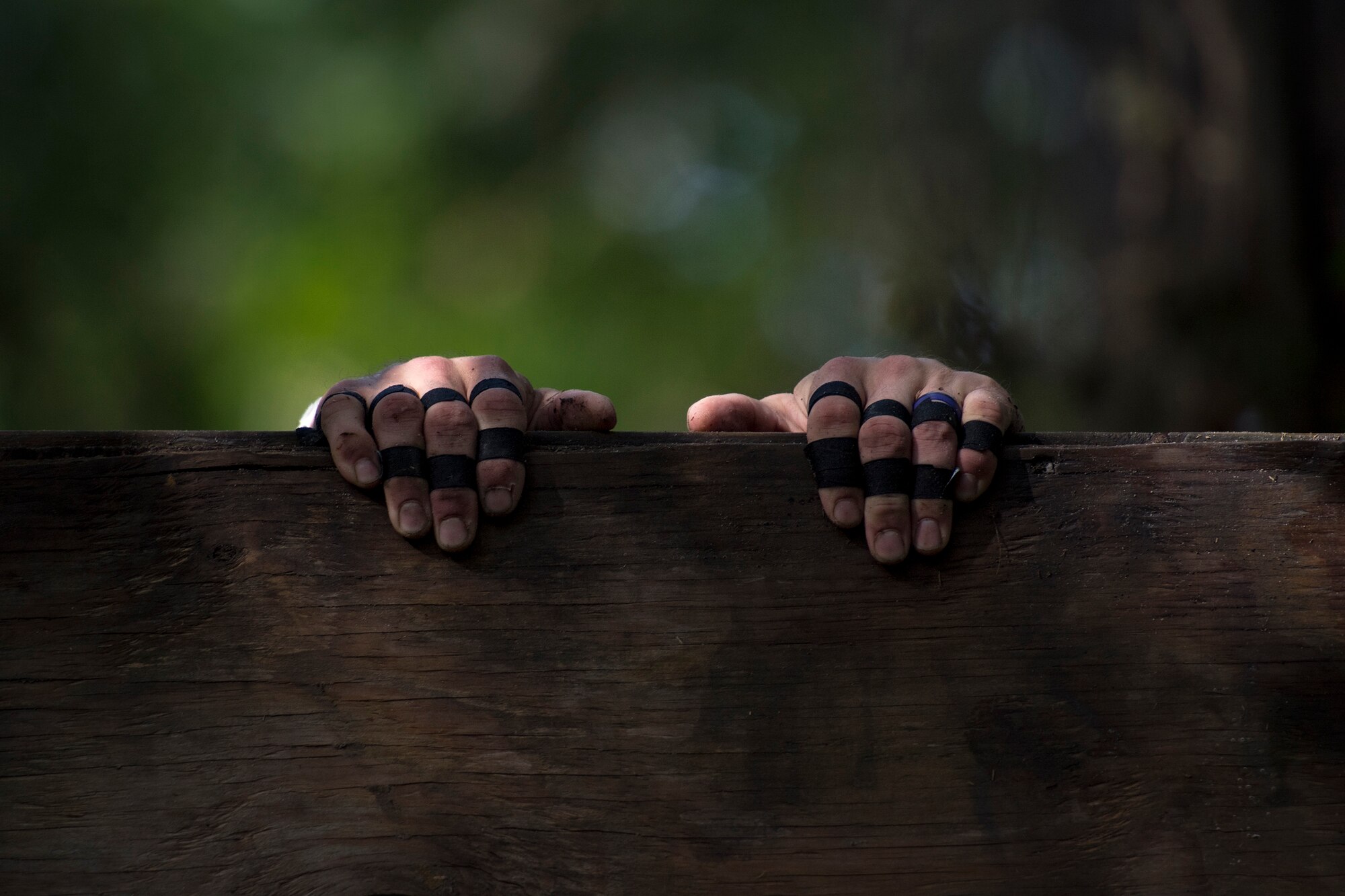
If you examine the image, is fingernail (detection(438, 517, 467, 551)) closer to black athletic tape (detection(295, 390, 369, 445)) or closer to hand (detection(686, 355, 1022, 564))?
black athletic tape (detection(295, 390, 369, 445))

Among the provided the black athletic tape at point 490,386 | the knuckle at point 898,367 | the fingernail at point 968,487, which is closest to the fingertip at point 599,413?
the black athletic tape at point 490,386

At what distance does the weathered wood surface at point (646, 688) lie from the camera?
38.1 inches

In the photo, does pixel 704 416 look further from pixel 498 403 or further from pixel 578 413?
pixel 498 403

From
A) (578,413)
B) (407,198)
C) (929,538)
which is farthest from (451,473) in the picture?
(407,198)

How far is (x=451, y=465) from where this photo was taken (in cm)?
101

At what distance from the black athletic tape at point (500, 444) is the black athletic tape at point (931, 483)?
1.47 ft

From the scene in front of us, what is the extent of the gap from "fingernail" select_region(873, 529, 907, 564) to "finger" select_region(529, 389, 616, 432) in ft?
1.32

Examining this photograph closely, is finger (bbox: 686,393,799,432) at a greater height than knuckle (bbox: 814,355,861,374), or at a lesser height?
lesser

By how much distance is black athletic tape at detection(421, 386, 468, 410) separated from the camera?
1055 mm

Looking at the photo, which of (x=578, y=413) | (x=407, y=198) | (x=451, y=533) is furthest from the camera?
(x=407, y=198)

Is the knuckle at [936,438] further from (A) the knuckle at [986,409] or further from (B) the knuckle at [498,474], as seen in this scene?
(B) the knuckle at [498,474]

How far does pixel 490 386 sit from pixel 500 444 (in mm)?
93

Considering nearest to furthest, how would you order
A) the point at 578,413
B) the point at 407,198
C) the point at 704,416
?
the point at 578,413, the point at 704,416, the point at 407,198

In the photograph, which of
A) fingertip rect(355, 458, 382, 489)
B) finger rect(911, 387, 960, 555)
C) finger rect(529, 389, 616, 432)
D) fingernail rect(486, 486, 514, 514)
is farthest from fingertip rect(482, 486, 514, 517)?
finger rect(911, 387, 960, 555)
